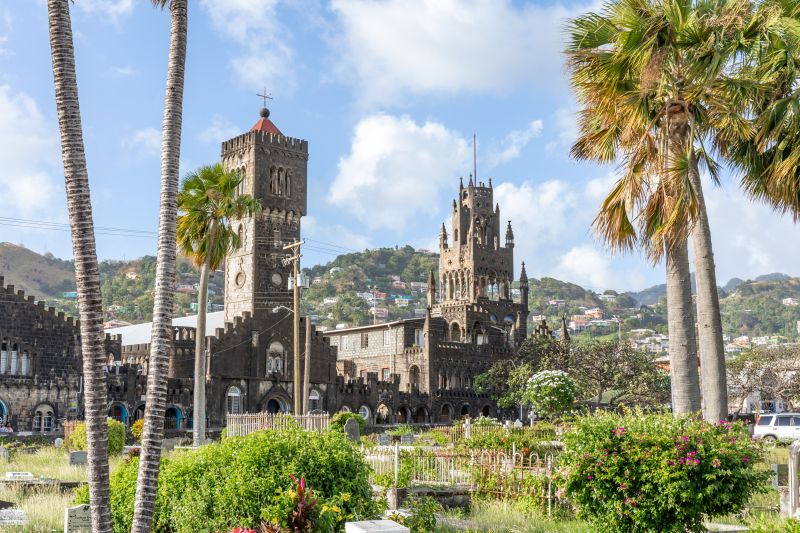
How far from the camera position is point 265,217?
65.3m

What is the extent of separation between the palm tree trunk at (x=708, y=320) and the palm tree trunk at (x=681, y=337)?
10.3 inches

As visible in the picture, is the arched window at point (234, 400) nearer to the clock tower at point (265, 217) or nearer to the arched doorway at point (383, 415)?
the clock tower at point (265, 217)

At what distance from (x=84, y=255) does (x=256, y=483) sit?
3996 mm

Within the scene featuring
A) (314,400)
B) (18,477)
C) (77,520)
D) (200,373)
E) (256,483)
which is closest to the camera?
(256,483)

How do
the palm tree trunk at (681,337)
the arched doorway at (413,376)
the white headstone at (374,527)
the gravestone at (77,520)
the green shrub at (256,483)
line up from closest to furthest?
the white headstone at (374,527) < the green shrub at (256,483) < the gravestone at (77,520) < the palm tree trunk at (681,337) < the arched doorway at (413,376)

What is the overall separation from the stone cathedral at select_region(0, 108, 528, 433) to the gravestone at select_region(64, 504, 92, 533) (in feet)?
130

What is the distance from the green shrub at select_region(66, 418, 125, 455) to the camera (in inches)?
1254

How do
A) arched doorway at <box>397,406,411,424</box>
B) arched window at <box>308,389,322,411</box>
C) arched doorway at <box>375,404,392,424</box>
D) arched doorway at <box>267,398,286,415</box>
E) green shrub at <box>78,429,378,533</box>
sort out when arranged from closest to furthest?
green shrub at <box>78,429,378,533</box> < arched doorway at <box>267,398,286,415</box> < arched window at <box>308,389,322,411</box> < arched doorway at <box>375,404,392,424</box> < arched doorway at <box>397,406,411,424</box>

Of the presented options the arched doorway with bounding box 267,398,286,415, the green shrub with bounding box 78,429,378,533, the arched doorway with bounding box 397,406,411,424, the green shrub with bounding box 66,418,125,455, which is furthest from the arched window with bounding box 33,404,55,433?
the green shrub with bounding box 78,429,378,533

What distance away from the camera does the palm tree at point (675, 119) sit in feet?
50.5

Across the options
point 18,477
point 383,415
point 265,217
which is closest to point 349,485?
point 18,477

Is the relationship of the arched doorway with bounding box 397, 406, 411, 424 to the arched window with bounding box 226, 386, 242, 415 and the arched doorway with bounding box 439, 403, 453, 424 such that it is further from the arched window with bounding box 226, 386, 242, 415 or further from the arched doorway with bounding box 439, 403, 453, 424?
the arched window with bounding box 226, 386, 242, 415

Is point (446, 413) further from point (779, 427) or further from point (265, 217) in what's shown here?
point (779, 427)

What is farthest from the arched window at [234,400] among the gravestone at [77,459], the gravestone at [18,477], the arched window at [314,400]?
the gravestone at [18,477]
